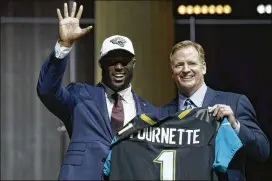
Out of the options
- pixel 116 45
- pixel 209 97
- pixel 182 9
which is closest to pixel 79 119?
pixel 116 45

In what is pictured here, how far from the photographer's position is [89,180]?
2.95 metres

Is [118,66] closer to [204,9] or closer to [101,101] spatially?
[101,101]

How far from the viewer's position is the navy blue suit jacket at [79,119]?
2.93 metres

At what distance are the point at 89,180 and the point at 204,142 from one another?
50 cm

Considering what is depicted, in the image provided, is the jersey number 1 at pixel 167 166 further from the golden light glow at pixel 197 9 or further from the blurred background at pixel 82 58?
the golden light glow at pixel 197 9

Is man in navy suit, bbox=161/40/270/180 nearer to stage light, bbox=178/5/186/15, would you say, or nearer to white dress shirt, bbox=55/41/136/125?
white dress shirt, bbox=55/41/136/125

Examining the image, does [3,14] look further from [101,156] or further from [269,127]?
[101,156]

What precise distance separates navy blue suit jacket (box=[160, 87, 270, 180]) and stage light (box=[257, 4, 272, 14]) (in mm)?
2801

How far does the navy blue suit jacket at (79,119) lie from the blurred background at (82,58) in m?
2.53

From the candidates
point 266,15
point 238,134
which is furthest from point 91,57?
point 238,134

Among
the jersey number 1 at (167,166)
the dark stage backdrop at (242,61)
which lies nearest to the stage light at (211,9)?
the dark stage backdrop at (242,61)

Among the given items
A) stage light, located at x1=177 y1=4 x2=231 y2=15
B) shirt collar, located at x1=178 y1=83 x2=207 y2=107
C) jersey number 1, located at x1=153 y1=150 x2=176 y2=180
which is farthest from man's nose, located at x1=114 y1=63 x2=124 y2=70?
stage light, located at x1=177 y1=4 x2=231 y2=15

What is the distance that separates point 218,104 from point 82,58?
2896 mm

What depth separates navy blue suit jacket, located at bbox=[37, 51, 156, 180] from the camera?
2.93m
